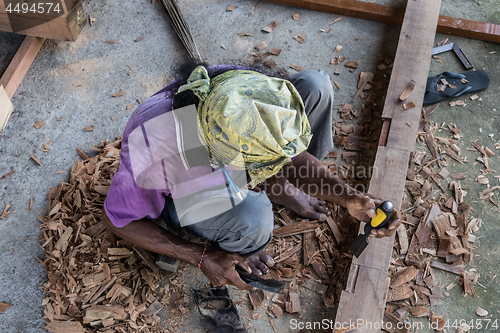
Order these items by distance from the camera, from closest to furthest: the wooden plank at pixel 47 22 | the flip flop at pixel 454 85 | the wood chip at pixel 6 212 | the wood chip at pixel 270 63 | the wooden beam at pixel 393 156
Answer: the wooden beam at pixel 393 156
the wood chip at pixel 6 212
the wooden plank at pixel 47 22
the flip flop at pixel 454 85
the wood chip at pixel 270 63

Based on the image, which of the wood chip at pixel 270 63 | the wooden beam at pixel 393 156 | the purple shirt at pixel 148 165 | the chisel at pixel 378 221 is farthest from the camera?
the wood chip at pixel 270 63

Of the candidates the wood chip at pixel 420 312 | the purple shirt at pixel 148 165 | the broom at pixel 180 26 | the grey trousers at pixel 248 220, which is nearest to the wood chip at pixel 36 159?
the grey trousers at pixel 248 220

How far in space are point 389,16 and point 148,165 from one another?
3345mm

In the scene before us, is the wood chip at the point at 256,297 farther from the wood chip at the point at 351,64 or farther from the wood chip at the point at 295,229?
the wood chip at the point at 351,64

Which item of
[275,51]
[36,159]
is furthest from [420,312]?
[36,159]

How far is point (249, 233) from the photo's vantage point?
2316 millimetres

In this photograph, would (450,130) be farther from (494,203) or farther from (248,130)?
(248,130)

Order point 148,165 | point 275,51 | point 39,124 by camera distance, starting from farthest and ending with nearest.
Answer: point 275,51 < point 39,124 < point 148,165

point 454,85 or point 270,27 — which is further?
point 270,27

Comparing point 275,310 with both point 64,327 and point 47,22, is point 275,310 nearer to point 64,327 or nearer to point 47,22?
point 64,327

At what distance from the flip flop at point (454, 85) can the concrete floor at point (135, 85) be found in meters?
0.11

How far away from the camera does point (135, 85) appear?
3.66 meters

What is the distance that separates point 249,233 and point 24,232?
1.77 meters

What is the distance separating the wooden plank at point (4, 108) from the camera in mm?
3208
